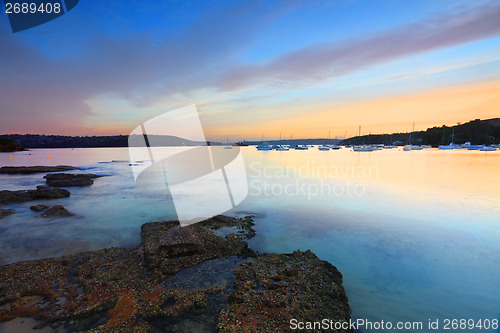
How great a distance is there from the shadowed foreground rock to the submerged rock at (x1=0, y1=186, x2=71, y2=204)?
13698 millimetres

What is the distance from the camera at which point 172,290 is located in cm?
577

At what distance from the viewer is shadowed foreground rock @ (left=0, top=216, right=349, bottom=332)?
473cm

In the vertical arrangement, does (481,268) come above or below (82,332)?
below

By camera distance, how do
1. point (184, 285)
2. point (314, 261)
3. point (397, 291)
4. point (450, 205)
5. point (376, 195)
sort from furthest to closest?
point (376, 195) → point (450, 205) → point (314, 261) → point (397, 291) → point (184, 285)

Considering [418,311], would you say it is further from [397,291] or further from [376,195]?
[376,195]

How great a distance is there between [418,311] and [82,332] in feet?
25.7

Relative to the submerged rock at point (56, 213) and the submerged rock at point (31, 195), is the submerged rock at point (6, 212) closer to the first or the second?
the submerged rock at point (56, 213)

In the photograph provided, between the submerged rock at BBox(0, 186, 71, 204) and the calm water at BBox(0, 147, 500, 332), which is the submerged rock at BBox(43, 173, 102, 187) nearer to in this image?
the submerged rock at BBox(0, 186, 71, 204)

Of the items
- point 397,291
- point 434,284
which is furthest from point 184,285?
point 434,284

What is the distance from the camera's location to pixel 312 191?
21047 millimetres

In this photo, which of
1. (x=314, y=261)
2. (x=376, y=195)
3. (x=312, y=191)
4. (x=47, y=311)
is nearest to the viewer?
(x=47, y=311)

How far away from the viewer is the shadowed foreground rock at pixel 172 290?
4.73 m

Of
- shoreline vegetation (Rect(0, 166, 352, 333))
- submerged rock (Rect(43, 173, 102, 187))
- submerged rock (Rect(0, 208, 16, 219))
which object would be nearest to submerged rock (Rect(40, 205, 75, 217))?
submerged rock (Rect(0, 208, 16, 219))

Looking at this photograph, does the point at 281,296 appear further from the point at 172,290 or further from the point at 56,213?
the point at 56,213
